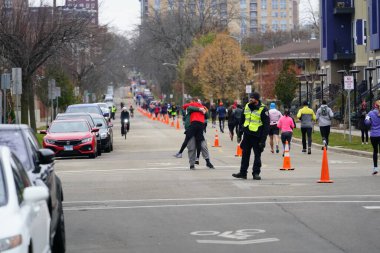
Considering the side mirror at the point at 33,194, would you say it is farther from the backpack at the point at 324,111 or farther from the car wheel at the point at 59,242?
the backpack at the point at 324,111

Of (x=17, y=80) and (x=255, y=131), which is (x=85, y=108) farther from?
(x=255, y=131)

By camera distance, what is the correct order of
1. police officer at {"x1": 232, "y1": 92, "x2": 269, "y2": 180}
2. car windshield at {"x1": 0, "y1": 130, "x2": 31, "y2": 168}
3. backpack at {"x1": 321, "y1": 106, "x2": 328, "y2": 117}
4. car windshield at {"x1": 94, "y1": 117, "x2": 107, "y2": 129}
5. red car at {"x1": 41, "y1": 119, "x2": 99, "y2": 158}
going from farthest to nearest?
car windshield at {"x1": 94, "y1": 117, "x2": 107, "y2": 129} → backpack at {"x1": 321, "y1": 106, "x2": 328, "y2": 117} → red car at {"x1": 41, "y1": 119, "x2": 99, "y2": 158} → police officer at {"x1": 232, "y1": 92, "x2": 269, "y2": 180} → car windshield at {"x1": 0, "y1": 130, "x2": 31, "y2": 168}

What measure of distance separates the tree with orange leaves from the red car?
53950 millimetres

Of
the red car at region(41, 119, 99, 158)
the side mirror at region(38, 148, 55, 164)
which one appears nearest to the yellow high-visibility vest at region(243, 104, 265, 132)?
the side mirror at region(38, 148, 55, 164)

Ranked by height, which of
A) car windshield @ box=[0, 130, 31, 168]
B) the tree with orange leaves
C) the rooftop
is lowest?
car windshield @ box=[0, 130, 31, 168]

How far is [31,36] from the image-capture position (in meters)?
42.7

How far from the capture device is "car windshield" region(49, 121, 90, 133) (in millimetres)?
31620

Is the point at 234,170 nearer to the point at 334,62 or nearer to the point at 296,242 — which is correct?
the point at 296,242

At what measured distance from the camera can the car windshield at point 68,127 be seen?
31.6 metres

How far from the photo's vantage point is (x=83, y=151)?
3108 centimetres

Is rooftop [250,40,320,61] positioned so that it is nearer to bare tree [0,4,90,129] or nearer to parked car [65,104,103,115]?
bare tree [0,4,90,129]

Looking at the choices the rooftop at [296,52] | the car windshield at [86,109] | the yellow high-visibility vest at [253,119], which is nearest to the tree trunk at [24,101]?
the car windshield at [86,109]

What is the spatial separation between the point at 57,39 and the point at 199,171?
66.2 ft

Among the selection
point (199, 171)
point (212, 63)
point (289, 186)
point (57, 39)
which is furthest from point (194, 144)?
point (212, 63)
